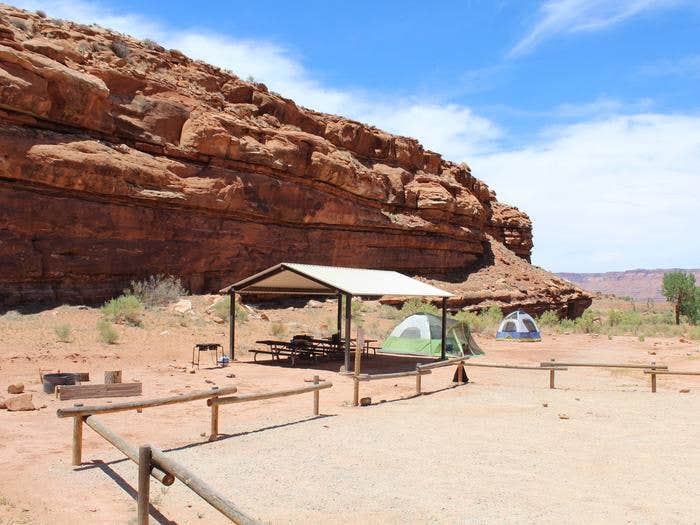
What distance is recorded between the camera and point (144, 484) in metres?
5.14

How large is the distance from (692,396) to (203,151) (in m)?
23.8

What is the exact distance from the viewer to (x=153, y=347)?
1867 cm

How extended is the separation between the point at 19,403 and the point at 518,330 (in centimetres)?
2281

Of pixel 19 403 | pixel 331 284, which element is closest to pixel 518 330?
pixel 331 284

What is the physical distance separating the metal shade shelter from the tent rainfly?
A: 31.4 ft

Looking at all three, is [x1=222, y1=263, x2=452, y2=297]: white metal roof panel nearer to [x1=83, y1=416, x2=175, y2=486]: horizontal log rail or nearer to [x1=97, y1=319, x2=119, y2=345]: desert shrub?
[x1=97, y1=319, x2=119, y2=345]: desert shrub

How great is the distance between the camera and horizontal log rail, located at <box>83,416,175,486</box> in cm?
512

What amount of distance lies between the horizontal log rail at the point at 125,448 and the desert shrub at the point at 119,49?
28.8m

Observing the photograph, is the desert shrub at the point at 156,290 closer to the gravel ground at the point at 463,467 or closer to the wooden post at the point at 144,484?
the gravel ground at the point at 463,467

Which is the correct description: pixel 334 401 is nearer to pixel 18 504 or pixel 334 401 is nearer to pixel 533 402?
pixel 533 402

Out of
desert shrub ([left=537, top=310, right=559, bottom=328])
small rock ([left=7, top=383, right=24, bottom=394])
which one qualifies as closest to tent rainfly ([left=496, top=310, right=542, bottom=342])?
desert shrub ([left=537, top=310, right=559, bottom=328])

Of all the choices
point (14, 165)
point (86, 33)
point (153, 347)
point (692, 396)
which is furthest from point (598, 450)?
point (86, 33)

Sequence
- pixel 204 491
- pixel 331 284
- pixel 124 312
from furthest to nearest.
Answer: pixel 124 312
pixel 331 284
pixel 204 491

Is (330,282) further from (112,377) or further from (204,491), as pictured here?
(204,491)
